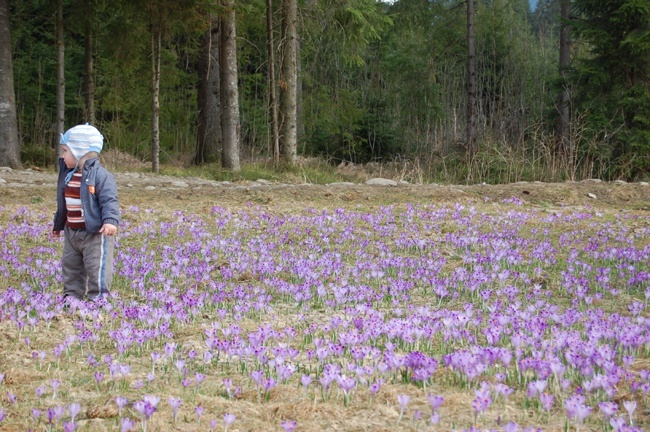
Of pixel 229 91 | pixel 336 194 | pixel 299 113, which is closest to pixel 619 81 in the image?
pixel 229 91

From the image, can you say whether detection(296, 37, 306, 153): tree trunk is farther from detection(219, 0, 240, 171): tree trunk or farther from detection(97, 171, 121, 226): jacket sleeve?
detection(97, 171, 121, 226): jacket sleeve

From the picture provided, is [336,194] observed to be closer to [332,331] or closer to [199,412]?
[332,331]

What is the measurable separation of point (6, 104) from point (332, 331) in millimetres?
15308

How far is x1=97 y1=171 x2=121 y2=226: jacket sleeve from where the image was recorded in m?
5.76

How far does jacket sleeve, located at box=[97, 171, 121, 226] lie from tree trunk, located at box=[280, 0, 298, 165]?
1198cm

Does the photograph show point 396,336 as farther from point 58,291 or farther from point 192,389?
point 58,291

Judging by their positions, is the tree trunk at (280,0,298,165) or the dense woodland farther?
the dense woodland

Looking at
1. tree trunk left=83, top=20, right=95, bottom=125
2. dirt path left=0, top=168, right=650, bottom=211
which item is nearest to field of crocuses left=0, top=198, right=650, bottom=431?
dirt path left=0, top=168, right=650, bottom=211

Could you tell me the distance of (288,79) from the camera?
57.8 ft

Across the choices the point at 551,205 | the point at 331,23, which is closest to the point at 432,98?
the point at 331,23

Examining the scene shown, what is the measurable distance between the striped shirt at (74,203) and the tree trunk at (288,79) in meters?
11.9

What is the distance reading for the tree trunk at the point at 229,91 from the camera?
1683 cm

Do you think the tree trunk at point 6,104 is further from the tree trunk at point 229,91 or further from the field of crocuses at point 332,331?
the field of crocuses at point 332,331

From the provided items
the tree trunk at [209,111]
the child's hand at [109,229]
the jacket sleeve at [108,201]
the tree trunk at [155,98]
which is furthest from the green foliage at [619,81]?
the child's hand at [109,229]
